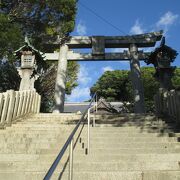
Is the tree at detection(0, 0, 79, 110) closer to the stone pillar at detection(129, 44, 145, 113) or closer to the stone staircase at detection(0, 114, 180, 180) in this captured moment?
the stone pillar at detection(129, 44, 145, 113)

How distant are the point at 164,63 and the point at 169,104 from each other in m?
2.46

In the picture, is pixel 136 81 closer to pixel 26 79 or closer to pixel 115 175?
pixel 26 79

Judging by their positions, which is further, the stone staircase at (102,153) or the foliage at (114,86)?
the foliage at (114,86)

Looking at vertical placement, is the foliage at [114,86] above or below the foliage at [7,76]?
above

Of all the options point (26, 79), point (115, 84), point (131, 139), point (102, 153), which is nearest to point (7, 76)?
point (26, 79)

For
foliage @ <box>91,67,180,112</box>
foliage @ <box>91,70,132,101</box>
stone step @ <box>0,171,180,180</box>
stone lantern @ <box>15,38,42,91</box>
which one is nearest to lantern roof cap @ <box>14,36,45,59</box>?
stone lantern @ <box>15,38,42,91</box>

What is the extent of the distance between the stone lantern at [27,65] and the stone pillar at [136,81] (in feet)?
13.7

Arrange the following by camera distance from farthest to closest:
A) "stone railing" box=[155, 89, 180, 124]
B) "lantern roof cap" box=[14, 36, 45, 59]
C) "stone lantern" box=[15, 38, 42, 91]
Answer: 1. "lantern roof cap" box=[14, 36, 45, 59]
2. "stone lantern" box=[15, 38, 42, 91]
3. "stone railing" box=[155, 89, 180, 124]

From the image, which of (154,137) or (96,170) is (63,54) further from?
(96,170)

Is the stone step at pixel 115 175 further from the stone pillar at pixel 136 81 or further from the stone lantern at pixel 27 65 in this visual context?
the stone pillar at pixel 136 81

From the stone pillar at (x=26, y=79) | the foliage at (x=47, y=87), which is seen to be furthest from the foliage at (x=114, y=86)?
the stone pillar at (x=26, y=79)

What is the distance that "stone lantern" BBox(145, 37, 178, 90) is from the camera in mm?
9953

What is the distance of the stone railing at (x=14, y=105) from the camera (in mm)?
7375

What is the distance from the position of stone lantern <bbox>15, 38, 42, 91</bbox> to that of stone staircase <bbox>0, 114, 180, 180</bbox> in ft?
8.82
